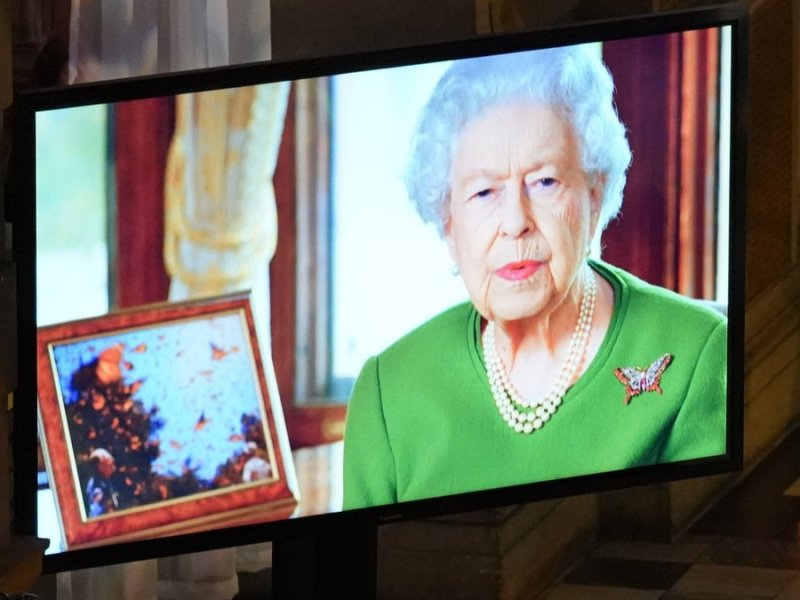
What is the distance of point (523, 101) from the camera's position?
271 cm

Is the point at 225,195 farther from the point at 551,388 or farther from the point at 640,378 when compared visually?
the point at 640,378

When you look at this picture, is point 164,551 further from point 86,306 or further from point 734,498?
point 734,498

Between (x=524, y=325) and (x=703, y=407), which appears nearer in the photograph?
(x=524, y=325)

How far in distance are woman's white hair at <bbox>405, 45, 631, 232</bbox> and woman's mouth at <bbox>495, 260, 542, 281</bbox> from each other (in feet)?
0.45

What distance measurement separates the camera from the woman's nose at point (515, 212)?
271 centimetres

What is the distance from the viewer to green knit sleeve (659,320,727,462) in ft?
9.68

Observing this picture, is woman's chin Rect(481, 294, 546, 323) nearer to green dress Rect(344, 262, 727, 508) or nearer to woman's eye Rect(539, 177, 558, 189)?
green dress Rect(344, 262, 727, 508)

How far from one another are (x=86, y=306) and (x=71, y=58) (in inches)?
19.6

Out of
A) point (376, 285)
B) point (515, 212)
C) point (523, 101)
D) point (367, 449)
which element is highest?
point (523, 101)

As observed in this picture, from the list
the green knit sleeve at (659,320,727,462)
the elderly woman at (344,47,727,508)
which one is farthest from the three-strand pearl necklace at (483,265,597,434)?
the green knit sleeve at (659,320,727,462)

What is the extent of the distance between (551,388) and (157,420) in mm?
705

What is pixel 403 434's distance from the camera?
2.72 meters

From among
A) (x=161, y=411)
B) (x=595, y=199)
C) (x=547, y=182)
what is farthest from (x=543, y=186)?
(x=161, y=411)

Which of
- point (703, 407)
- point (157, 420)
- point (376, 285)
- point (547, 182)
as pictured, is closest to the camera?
point (157, 420)
